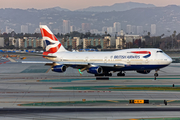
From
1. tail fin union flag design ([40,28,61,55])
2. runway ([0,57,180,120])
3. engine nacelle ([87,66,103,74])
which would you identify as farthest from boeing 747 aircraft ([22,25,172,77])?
runway ([0,57,180,120])

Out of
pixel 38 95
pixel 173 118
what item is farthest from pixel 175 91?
pixel 38 95

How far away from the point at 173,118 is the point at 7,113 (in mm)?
13282

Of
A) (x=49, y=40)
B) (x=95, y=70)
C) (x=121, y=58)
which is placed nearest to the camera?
(x=95, y=70)

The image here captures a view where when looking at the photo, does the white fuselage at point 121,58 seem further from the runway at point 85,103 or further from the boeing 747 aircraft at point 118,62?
the runway at point 85,103

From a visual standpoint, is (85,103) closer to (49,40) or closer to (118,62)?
(118,62)

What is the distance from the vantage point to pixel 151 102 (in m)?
A: 28.1

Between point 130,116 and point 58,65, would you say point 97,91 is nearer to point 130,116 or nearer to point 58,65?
point 130,116

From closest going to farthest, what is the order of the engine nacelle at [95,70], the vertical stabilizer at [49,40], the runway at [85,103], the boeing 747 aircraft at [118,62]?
1. the runway at [85,103]
2. the engine nacelle at [95,70]
3. the boeing 747 aircraft at [118,62]
4. the vertical stabilizer at [49,40]

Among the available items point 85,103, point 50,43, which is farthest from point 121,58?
point 85,103

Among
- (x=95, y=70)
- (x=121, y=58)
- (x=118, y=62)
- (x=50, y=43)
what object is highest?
(x=50, y=43)

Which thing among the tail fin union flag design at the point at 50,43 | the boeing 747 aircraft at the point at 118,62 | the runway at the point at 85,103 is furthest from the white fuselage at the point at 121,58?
the runway at the point at 85,103

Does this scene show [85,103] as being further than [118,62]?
No

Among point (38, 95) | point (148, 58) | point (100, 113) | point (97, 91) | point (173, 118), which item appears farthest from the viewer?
point (148, 58)

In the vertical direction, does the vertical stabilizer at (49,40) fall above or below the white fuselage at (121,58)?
above
